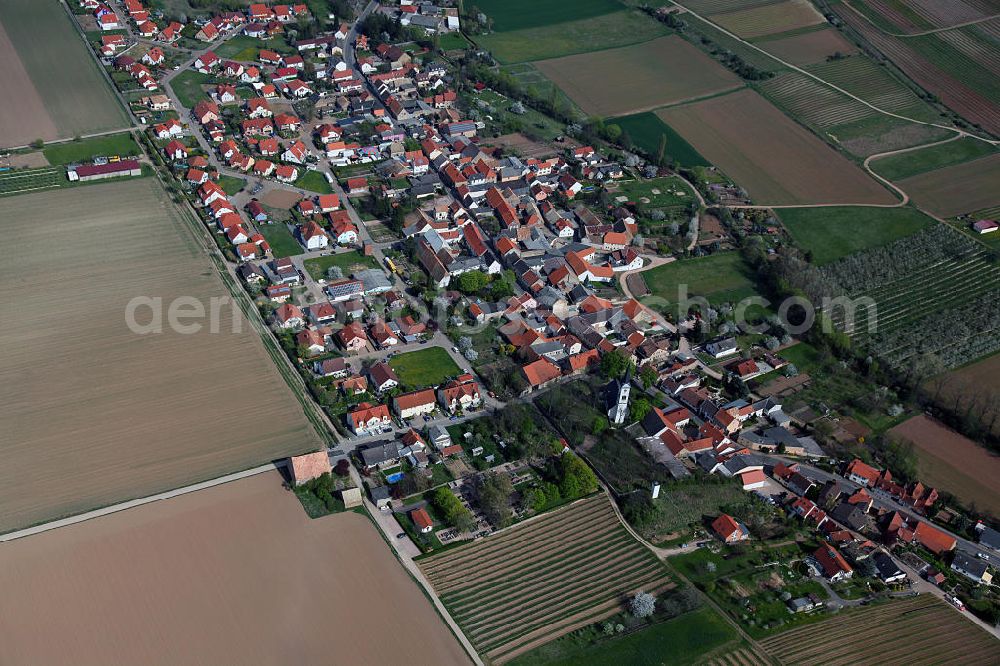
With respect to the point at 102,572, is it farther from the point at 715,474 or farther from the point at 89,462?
the point at 715,474

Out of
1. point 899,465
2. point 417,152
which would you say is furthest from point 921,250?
point 417,152

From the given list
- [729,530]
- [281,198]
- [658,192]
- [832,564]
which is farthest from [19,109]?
[832,564]

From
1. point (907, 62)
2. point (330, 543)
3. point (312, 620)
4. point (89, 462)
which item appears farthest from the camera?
point (907, 62)

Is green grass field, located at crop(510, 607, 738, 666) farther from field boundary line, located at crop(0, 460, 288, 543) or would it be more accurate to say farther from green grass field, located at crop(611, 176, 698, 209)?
green grass field, located at crop(611, 176, 698, 209)

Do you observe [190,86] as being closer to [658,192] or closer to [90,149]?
[90,149]

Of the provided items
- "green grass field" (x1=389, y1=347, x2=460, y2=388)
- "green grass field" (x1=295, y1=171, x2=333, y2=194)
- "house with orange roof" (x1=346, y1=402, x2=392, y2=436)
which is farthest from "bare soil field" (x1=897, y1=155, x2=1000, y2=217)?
"house with orange roof" (x1=346, y1=402, x2=392, y2=436)

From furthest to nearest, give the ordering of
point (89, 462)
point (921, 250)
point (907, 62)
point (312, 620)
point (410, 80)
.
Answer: point (907, 62) < point (410, 80) < point (921, 250) < point (89, 462) < point (312, 620)

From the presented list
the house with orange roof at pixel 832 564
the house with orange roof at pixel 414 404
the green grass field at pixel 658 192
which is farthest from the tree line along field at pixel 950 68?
the house with orange roof at pixel 414 404
